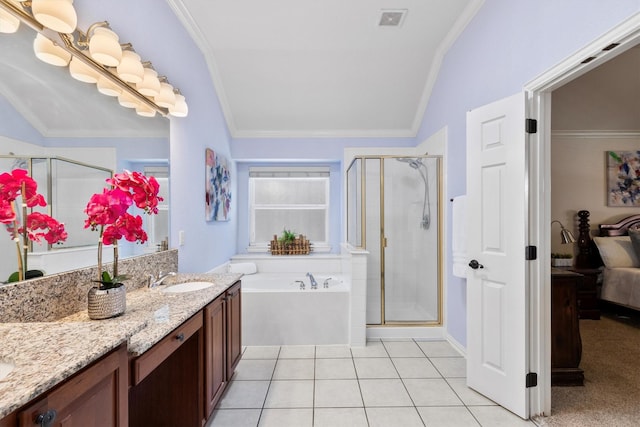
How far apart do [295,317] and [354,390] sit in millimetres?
975

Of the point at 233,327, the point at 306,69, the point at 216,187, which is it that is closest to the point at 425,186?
the point at 306,69

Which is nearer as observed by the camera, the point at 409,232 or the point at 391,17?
the point at 391,17

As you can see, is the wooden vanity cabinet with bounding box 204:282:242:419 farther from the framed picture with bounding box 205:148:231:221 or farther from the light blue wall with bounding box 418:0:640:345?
the light blue wall with bounding box 418:0:640:345

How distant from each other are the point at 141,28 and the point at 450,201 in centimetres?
299

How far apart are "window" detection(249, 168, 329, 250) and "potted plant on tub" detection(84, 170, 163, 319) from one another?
3.05m

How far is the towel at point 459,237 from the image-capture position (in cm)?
276

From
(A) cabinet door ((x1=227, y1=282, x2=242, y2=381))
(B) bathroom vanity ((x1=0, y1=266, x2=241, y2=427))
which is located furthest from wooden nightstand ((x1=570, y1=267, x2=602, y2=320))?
(B) bathroom vanity ((x1=0, y1=266, x2=241, y2=427))

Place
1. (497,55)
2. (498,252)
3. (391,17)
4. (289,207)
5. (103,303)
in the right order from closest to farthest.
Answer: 1. (103,303)
2. (498,252)
3. (497,55)
4. (391,17)
5. (289,207)

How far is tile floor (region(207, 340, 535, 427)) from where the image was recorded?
Answer: 1.90 m

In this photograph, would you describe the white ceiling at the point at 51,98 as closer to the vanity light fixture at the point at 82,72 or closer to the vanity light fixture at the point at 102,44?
the vanity light fixture at the point at 82,72

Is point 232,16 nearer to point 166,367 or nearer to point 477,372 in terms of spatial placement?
point 166,367

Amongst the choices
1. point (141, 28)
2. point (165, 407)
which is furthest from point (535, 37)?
point (165, 407)

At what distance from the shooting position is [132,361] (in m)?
1.13

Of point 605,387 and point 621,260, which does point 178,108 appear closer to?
point 605,387
